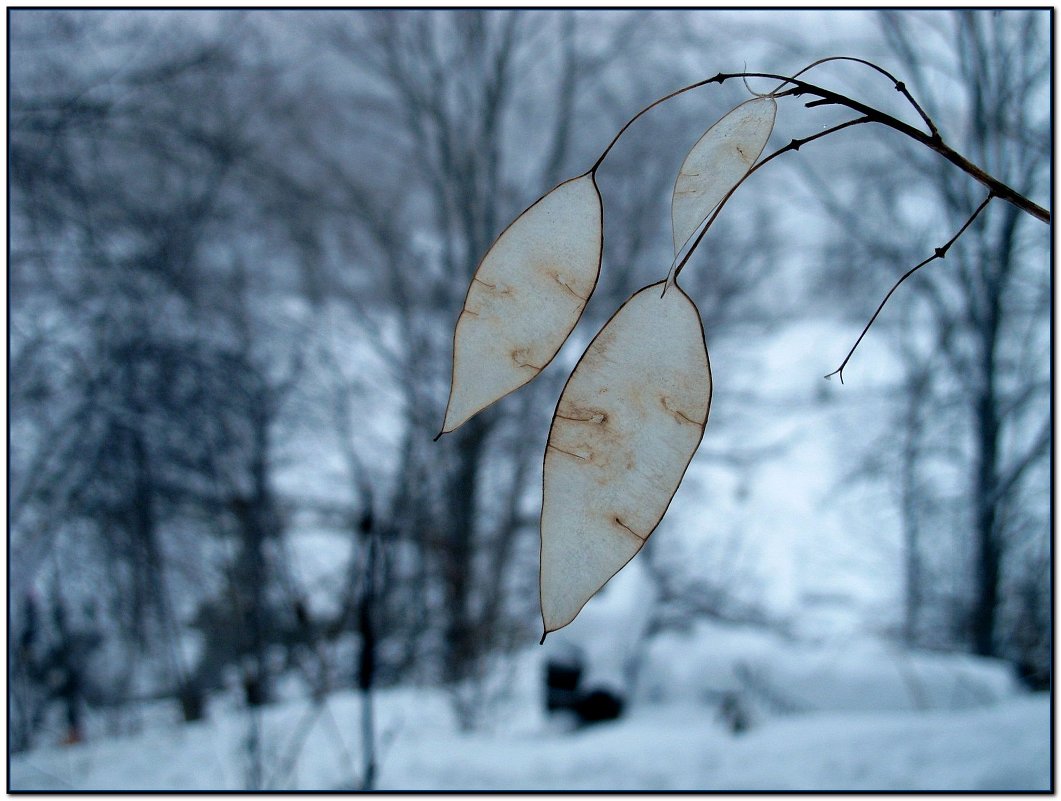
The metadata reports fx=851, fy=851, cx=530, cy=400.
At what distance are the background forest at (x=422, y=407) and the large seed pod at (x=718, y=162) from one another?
1.07m

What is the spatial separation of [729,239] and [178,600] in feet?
7.92

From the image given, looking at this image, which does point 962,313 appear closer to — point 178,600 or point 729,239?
point 729,239

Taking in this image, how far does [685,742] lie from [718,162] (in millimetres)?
1960

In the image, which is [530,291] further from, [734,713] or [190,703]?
[190,703]

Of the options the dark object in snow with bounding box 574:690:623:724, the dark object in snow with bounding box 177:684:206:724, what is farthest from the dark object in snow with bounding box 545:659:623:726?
the dark object in snow with bounding box 177:684:206:724

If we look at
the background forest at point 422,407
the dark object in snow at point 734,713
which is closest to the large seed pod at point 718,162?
the background forest at point 422,407

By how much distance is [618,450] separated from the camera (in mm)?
235

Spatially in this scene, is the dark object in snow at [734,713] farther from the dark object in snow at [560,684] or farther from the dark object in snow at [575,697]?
the dark object in snow at [560,684]

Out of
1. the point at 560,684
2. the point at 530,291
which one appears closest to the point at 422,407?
the point at 560,684

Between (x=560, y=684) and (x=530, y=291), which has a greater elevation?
(x=530, y=291)

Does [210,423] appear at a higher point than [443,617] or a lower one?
higher

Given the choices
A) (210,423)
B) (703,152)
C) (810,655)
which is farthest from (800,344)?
(703,152)

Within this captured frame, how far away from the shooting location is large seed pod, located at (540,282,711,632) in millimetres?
231

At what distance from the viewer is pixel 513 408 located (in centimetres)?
348
